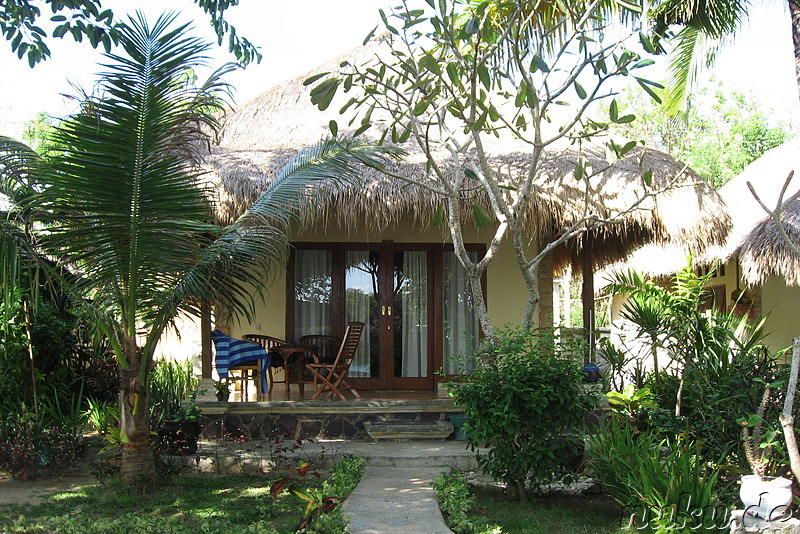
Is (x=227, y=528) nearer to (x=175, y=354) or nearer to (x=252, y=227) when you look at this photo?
(x=252, y=227)

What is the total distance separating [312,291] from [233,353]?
2.17m

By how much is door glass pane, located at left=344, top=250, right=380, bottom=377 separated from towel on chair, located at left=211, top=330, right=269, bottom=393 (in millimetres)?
2032

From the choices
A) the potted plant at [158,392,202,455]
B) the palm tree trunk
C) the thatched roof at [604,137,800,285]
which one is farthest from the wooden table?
the palm tree trunk

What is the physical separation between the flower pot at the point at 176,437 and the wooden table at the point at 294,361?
58.2 inches

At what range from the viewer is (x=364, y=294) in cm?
938

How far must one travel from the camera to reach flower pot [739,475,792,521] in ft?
11.9

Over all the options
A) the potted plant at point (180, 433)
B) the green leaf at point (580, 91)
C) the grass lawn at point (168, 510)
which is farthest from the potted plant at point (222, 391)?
the green leaf at point (580, 91)

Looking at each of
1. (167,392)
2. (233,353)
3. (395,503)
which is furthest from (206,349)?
(395,503)

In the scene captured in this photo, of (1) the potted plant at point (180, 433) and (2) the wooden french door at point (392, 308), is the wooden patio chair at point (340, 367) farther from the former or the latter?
(1) the potted plant at point (180, 433)

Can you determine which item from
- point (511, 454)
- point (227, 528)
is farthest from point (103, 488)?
point (511, 454)

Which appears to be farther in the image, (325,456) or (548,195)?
(548,195)

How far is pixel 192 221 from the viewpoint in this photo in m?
5.15

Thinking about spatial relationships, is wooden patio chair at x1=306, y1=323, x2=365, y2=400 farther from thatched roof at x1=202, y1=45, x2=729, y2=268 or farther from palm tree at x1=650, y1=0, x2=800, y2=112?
palm tree at x1=650, y1=0, x2=800, y2=112

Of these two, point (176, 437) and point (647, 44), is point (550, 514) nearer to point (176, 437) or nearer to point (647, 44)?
point (647, 44)
